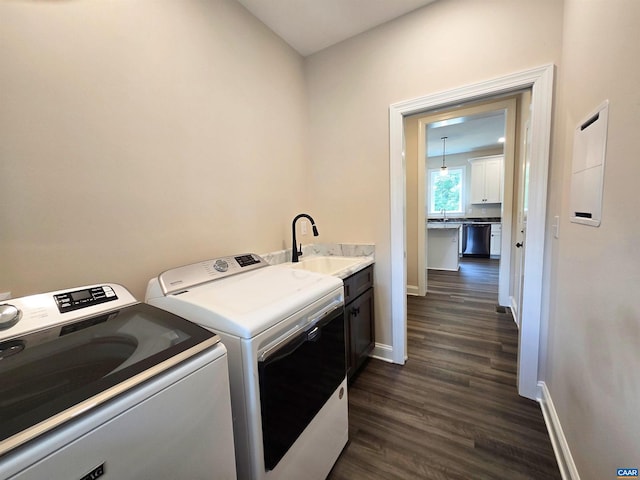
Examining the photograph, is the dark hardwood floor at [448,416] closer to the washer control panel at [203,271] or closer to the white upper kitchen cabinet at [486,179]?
the washer control panel at [203,271]

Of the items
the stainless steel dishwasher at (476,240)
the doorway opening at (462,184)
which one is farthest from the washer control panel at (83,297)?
the stainless steel dishwasher at (476,240)

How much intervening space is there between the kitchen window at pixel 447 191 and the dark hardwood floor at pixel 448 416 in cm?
509

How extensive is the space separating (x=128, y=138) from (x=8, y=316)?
816 millimetres

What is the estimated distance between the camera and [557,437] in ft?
4.59

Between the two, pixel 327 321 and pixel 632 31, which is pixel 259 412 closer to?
pixel 327 321

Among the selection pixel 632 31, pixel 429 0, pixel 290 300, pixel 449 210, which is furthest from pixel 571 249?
pixel 449 210

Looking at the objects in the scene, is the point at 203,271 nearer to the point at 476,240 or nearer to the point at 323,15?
the point at 323,15

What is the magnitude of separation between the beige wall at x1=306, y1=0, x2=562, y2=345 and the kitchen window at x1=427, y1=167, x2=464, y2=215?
5915 mm

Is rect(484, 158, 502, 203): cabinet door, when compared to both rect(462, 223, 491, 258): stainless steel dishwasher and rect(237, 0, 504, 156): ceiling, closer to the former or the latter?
rect(462, 223, 491, 258): stainless steel dishwasher

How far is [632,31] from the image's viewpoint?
81 cm

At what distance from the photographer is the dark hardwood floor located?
4.41ft

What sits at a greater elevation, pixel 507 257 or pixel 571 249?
pixel 571 249

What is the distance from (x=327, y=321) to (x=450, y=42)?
198 centimetres

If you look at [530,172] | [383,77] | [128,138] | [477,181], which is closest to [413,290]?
[530,172]
